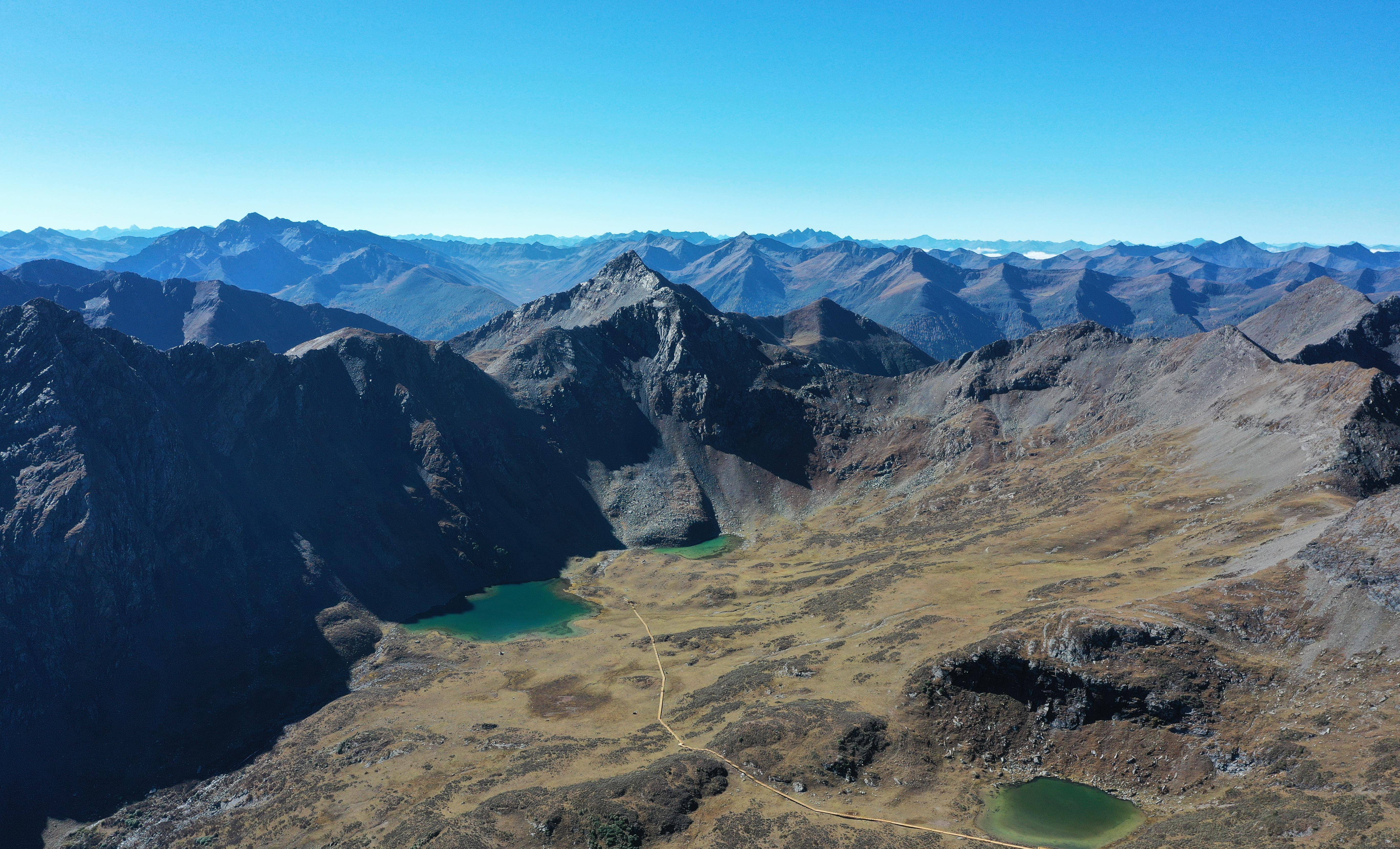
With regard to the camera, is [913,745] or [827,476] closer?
[913,745]

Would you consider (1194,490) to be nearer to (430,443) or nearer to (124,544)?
(430,443)

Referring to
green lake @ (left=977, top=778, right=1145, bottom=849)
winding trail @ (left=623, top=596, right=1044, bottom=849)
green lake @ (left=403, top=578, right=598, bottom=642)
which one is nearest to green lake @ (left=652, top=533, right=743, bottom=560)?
green lake @ (left=403, top=578, right=598, bottom=642)

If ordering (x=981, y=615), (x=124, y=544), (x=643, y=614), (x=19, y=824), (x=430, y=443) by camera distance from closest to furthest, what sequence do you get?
(x=19, y=824), (x=981, y=615), (x=124, y=544), (x=643, y=614), (x=430, y=443)

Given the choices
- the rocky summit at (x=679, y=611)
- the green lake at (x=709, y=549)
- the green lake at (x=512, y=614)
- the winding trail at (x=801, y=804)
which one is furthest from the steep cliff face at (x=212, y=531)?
the winding trail at (x=801, y=804)

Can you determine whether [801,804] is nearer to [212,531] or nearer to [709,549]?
[709,549]

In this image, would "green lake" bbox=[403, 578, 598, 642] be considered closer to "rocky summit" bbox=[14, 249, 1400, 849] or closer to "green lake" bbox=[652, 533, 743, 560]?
"rocky summit" bbox=[14, 249, 1400, 849]

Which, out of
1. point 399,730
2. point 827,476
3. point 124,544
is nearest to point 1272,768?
point 399,730

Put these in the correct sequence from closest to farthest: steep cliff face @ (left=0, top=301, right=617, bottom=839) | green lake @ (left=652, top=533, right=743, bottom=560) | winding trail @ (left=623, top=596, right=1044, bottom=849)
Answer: winding trail @ (left=623, top=596, right=1044, bottom=849)
steep cliff face @ (left=0, top=301, right=617, bottom=839)
green lake @ (left=652, top=533, right=743, bottom=560)
